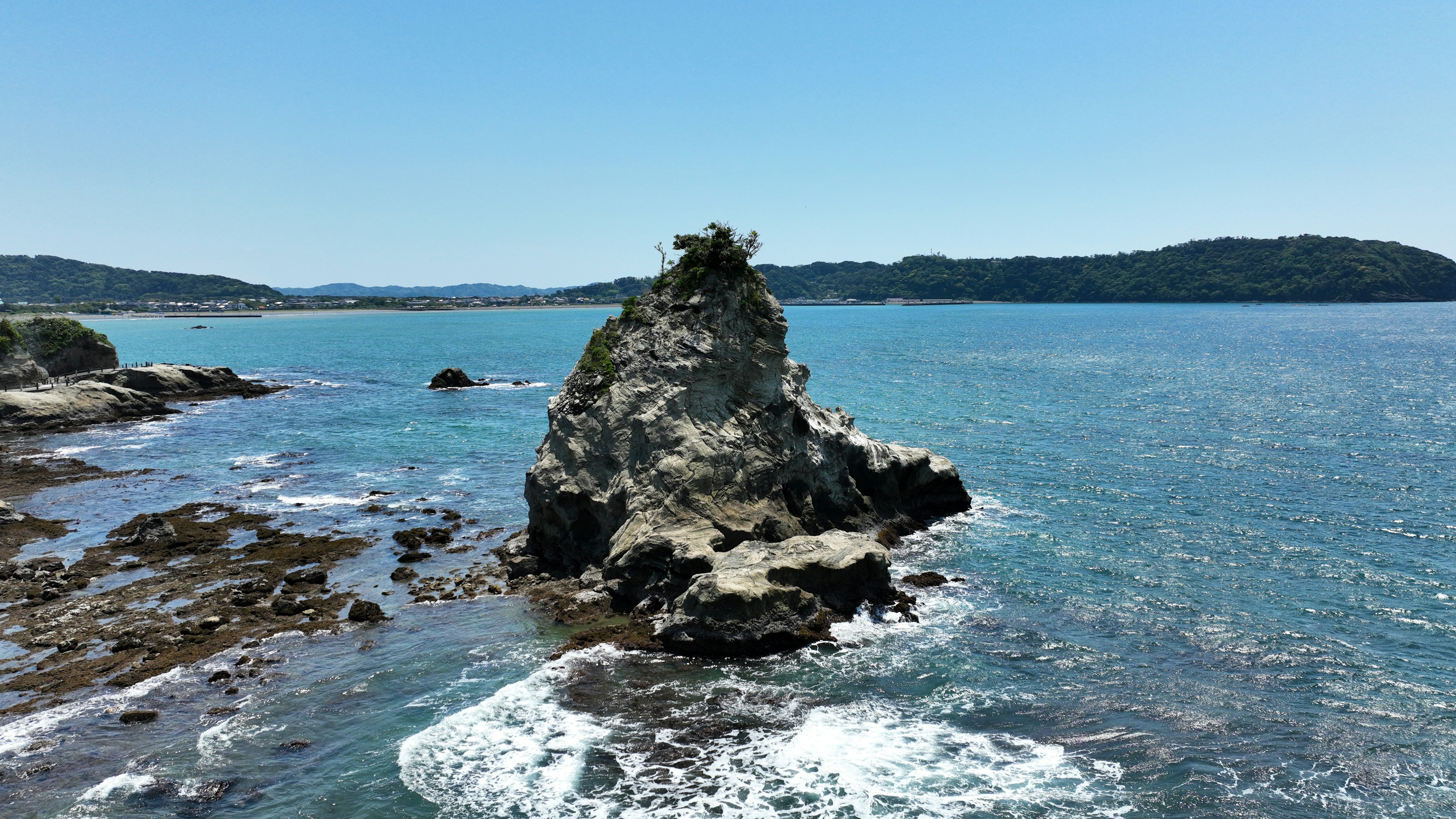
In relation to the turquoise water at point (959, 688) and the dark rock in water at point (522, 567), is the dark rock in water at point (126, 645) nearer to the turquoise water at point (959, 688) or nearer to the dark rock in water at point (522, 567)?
the turquoise water at point (959, 688)

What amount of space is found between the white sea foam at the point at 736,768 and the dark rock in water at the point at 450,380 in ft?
226

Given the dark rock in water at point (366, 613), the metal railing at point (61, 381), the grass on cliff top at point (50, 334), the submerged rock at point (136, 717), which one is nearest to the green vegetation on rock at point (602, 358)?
the dark rock in water at point (366, 613)

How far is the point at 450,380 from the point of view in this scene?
3364 inches

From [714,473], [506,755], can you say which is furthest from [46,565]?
[714,473]

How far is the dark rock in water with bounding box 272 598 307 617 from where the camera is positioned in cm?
2677

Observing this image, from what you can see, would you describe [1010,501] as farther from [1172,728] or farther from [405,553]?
[405,553]

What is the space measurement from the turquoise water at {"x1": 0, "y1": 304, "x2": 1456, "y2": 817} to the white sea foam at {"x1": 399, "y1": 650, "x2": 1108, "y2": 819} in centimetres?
7

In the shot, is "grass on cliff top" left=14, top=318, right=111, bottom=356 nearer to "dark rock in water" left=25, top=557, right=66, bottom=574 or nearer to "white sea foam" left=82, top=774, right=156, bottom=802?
"dark rock in water" left=25, top=557, right=66, bottom=574

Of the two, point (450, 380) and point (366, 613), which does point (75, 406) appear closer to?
point (450, 380)

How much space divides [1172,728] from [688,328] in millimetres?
20895

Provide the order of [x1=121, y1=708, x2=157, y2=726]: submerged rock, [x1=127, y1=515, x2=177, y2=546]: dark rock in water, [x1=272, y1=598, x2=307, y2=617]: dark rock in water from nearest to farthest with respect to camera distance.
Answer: [x1=121, y1=708, x2=157, y2=726]: submerged rock
[x1=272, y1=598, x2=307, y2=617]: dark rock in water
[x1=127, y1=515, x2=177, y2=546]: dark rock in water

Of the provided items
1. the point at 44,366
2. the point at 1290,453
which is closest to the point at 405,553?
the point at 1290,453

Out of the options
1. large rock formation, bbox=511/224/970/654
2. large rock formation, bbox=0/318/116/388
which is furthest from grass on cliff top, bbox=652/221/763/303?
large rock formation, bbox=0/318/116/388

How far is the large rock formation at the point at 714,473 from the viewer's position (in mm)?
26094
